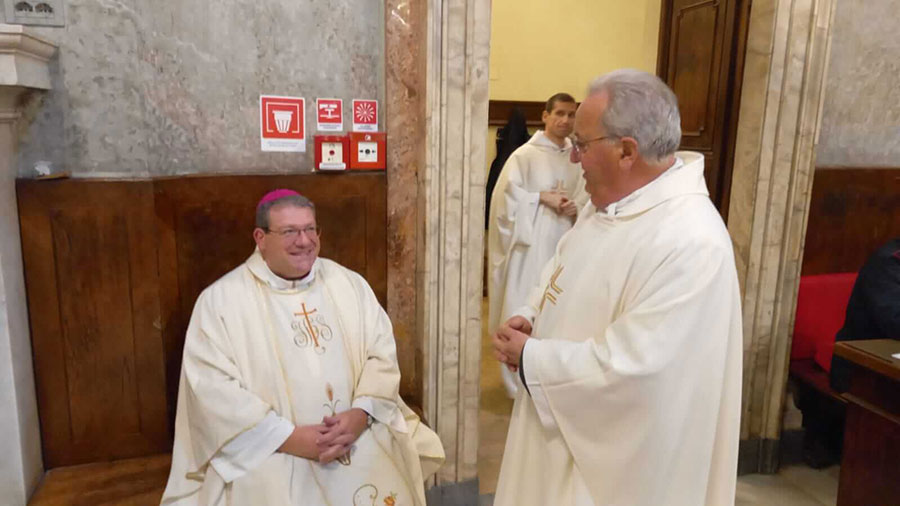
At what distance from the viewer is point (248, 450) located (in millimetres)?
2277

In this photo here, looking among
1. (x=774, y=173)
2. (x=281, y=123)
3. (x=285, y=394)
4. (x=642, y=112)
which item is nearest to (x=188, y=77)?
(x=281, y=123)

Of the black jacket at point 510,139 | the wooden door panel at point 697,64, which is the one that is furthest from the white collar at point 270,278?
the black jacket at point 510,139

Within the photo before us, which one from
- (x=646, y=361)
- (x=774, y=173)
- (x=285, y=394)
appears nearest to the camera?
(x=646, y=361)

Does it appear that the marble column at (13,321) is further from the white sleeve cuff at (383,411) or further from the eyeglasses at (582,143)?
the eyeglasses at (582,143)

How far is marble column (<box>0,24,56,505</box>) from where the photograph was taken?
2.47 metres

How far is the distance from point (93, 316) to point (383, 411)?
1.30 metres

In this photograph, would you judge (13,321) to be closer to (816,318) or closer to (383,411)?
(383,411)

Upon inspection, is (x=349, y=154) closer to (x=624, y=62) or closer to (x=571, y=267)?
(x=571, y=267)

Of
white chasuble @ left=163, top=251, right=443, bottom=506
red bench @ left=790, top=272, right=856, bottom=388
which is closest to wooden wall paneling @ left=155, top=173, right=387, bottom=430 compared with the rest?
white chasuble @ left=163, top=251, right=443, bottom=506

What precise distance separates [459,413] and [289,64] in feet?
5.64

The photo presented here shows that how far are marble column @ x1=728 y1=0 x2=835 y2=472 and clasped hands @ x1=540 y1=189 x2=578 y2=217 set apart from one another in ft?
3.45

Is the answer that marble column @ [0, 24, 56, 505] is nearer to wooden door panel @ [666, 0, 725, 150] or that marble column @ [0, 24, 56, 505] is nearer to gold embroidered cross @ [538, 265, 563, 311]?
gold embroidered cross @ [538, 265, 563, 311]

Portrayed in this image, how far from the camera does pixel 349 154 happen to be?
3.01 metres

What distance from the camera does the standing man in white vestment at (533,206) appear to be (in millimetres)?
4254
